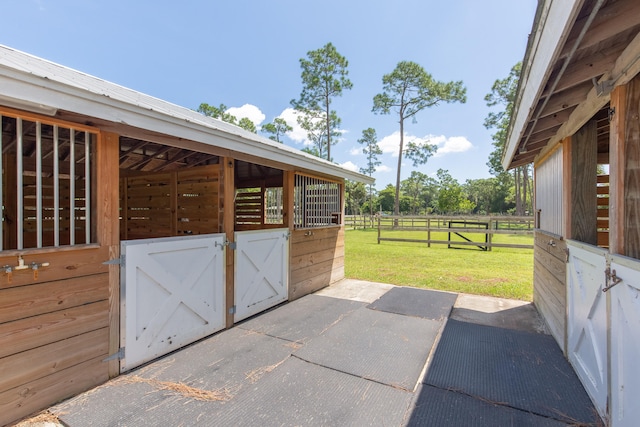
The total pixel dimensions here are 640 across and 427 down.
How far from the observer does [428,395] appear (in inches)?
A: 81.7

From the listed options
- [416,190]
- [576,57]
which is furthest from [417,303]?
[416,190]

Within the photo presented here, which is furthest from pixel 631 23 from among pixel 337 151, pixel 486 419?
pixel 337 151

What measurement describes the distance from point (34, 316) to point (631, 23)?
12.1 ft

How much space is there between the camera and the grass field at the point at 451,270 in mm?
5145

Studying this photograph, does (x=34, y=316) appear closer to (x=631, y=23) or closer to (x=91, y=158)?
(x=91, y=158)

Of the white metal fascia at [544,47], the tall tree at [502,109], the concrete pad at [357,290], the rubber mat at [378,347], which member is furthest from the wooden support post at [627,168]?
the tall tree at [502,109]

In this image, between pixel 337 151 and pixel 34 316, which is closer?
pixel 34 316

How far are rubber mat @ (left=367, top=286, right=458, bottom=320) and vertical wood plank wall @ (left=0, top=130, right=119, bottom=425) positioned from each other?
10.3 ft

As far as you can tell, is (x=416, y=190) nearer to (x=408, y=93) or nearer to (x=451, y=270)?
(x=408, y=93)

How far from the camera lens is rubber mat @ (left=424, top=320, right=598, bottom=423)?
1975 mm

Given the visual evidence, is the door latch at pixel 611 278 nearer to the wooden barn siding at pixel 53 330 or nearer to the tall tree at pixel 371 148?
the wooden barn siding at pixel 53 330

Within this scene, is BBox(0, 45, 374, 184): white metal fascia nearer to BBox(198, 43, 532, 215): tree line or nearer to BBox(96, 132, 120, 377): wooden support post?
BBox(96, 132, 120, 377): wooden support post

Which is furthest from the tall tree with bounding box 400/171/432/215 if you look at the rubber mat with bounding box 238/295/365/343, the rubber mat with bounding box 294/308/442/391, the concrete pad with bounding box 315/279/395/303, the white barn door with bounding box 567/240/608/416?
the white barn door with bounding box 567/240/608/416

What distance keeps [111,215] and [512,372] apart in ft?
11.9
